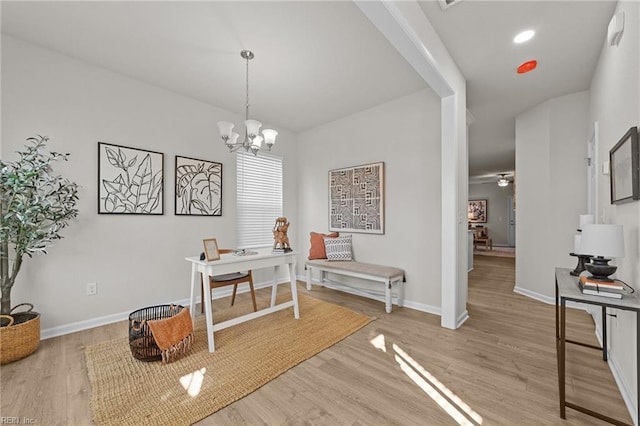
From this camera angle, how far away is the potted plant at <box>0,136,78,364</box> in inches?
80.4

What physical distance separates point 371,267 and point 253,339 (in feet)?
5.71

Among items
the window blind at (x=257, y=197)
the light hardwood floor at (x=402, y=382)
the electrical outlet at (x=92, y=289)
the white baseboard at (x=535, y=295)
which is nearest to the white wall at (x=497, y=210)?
the white baseboard at (x=535, y=295)

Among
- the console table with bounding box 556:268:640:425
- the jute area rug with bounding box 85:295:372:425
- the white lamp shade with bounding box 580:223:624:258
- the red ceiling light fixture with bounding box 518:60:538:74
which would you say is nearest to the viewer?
the console table with bounding box 556:268:640:425

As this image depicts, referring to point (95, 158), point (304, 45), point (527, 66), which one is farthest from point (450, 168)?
point (95, 158)

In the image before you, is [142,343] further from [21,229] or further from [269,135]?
[269,135]

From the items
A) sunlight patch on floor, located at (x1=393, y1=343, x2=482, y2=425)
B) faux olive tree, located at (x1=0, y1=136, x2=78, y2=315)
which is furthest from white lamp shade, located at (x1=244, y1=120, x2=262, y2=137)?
sunlight patch on floor, located at (x1=393, y1=343, x2=482, y2=425)

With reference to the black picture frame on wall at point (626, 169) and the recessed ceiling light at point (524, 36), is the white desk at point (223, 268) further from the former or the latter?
the recessed ceiling light at point (524, 36)

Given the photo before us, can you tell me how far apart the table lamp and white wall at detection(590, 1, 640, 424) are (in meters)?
0.17

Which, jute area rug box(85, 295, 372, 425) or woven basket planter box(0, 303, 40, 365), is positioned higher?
woven basket planter box(0, 303, 40, 365)

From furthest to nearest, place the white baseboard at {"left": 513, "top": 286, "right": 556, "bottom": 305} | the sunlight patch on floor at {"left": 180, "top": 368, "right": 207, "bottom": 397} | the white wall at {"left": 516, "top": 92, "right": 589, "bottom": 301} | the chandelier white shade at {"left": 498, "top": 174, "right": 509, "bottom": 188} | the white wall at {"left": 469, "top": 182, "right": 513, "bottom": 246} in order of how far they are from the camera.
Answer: the white wall at {"left": 469, "top": 182, "right": 513, "bottom": 246}, the chandelier white shade at {"left": 498, "top": 174, "right": 509, "bottom": 188}, the white baseboard at {"left": 513, "top": 286, "right": 556, "bottom": 305}, the white wall at {"left": 516, "top": 92, "right": 589, "bottom": 301}, the sunlight patch on floor at {"left": 180, "top": 368, "right": 207, "bottom": 397}

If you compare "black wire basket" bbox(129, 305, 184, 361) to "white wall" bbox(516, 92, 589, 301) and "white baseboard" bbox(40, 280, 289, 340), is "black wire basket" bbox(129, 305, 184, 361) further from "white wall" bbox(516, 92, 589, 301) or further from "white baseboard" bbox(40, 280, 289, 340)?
"white wall" bbox(516, 92, 589, 301)

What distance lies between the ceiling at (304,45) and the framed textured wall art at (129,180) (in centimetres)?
88

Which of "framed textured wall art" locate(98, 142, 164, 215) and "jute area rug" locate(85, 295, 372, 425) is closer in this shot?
"jute area rug" locate(85, 295, 372, 425)

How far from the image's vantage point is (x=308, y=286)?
4152 mm
